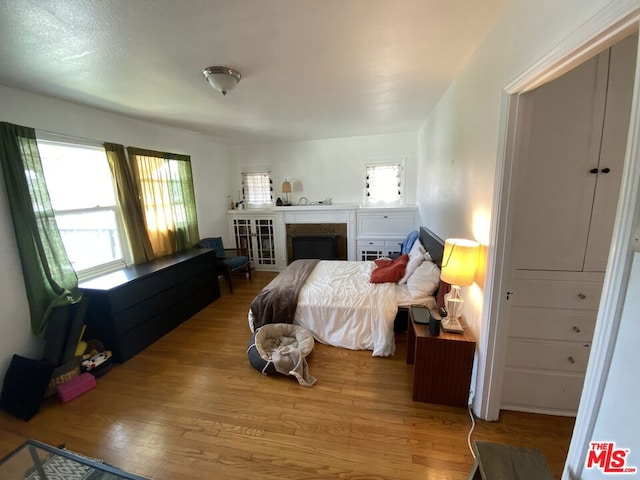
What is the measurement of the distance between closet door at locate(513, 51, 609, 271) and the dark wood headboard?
0.87 metres

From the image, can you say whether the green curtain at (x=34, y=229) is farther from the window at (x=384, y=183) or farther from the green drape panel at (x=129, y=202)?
the window at (x=384, y=183)

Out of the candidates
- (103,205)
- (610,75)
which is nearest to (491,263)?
(610,75)

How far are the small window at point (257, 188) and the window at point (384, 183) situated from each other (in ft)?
6.54

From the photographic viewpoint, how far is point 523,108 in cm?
133

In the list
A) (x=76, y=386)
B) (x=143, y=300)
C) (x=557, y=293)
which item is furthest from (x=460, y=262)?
(x=76, y=386)

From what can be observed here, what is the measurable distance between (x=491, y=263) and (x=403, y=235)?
3040mm

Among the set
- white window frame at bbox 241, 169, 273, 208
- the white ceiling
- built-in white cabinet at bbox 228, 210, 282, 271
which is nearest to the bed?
the white ceiling

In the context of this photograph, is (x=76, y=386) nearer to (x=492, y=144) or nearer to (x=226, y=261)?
(x=226, y=261)

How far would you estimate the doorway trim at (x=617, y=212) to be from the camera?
2.27ft

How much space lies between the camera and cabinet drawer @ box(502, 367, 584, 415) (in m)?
1.65

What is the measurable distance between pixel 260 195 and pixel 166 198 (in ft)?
6.50

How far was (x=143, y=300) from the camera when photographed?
8.73ft

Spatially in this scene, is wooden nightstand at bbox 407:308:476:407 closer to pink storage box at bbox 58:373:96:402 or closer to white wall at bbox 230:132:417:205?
pink storage box at bbox 58:373:96:402

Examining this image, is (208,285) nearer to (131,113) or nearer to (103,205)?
(103,205)
